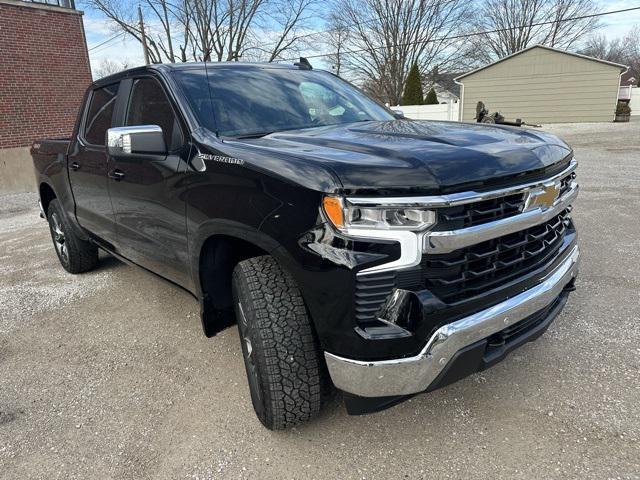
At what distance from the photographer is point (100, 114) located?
387cm

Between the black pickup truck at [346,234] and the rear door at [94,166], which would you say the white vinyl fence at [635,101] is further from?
the rear door at [94,166]

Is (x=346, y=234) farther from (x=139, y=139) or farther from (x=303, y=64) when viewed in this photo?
(x=303, y=64)

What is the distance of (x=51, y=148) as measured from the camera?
466 cm

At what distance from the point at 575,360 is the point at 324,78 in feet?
8.41

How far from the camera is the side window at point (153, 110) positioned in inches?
108

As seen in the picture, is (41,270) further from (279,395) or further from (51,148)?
(279,395)

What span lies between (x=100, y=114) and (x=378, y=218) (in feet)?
9.94

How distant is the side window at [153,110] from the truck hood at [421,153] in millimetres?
586

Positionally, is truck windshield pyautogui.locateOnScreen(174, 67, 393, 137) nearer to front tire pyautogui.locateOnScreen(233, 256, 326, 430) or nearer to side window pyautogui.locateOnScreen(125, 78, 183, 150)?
side window pyautogui.locateOnScreen(125, 78, 183, 150)

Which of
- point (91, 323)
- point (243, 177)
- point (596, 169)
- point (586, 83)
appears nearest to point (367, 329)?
point (243, 177)

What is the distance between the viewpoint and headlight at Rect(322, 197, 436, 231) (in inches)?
69.7

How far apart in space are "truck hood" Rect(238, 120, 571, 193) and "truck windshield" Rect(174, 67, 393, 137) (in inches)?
11.0

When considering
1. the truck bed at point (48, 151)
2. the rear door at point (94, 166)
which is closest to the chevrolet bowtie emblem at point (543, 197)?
the rear door at point (94, 166)

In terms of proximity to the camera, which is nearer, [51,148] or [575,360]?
[575,360]
